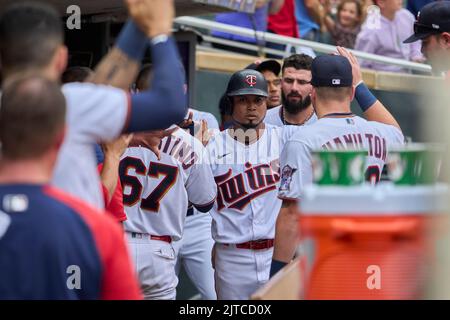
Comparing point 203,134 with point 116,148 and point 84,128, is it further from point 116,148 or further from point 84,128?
point 84,128

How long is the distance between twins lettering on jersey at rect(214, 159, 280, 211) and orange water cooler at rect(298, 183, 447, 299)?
370cm

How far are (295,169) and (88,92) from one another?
2399 millimetres

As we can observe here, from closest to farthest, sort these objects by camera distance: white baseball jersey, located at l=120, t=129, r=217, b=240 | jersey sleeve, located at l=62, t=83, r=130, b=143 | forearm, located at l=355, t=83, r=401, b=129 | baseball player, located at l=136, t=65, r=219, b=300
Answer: jersey sleeve, located at l=62, t=83, r=130, b=143, forearm, located at l=355, t=83, r=401, b=129, white baseball jersey, located at l=120, t=129, r=217, b=240, baseball player, located at l=136, t=65, r=219, b=300

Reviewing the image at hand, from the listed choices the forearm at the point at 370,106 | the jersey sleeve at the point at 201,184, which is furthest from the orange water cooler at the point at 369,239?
the jersey sleeve at the point at 201,184

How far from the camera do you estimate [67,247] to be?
2.61 metres

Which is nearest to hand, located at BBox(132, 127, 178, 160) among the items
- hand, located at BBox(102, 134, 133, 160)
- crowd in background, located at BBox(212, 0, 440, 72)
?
hand, located at BBox(102, 134, 133, 160)

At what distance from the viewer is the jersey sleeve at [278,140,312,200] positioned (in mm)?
5180

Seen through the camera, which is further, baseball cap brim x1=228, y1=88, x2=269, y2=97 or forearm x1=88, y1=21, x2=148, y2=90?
baseball cap brim x1=228, y1=88, x2=269, y2=97

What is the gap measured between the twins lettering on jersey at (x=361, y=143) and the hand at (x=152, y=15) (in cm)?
215

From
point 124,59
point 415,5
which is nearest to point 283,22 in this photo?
point 415,5

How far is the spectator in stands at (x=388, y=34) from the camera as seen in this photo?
1041 cm

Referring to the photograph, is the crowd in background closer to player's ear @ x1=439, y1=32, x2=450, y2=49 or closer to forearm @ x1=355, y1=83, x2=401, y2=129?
forearm @ x1=355, y1=83, x2=401, y2=129
